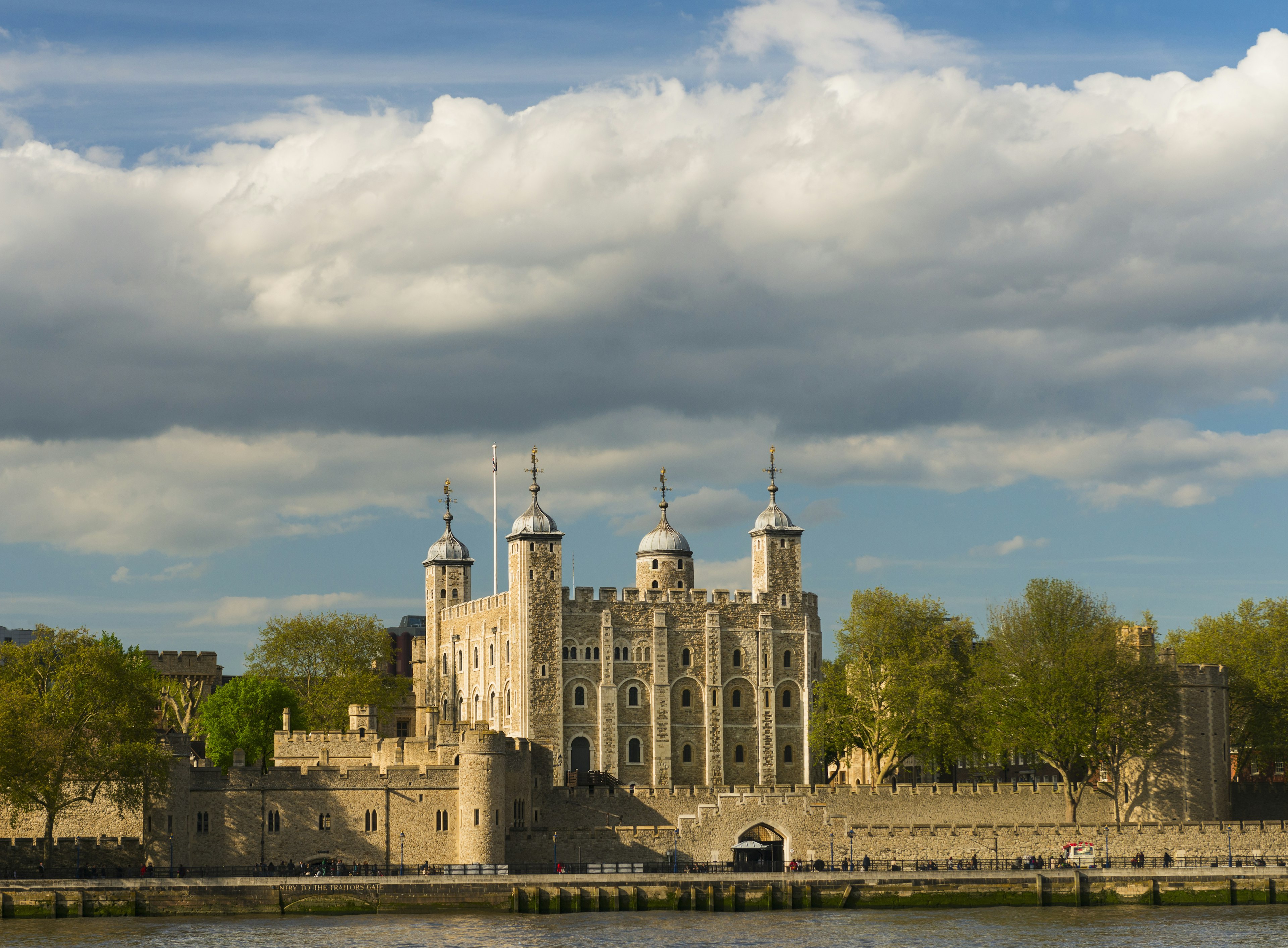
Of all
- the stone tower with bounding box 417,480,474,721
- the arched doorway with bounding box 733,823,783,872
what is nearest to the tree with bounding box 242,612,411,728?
the stone tower with bounding box 417,480,474,721

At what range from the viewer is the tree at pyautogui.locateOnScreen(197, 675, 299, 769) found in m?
90.8

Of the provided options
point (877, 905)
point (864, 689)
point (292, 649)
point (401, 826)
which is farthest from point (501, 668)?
point (877, 905)

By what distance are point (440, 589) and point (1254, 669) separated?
149 ft

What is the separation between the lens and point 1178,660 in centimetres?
8962

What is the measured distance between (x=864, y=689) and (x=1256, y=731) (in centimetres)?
1781

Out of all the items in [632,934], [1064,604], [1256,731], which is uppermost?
[1064,604]

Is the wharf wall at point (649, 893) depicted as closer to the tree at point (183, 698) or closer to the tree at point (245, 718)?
the tree at point (245, 718)

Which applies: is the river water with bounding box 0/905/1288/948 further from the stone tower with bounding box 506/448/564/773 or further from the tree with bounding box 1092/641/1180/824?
the stone tower with bounding box 506/448/564/773

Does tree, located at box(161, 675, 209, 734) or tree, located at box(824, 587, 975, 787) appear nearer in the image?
tree, located at box(824, 587, 975, 787)

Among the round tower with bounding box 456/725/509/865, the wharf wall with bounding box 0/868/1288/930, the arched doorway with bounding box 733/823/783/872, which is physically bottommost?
the wharf wall with bounding box 0/868/1288/930

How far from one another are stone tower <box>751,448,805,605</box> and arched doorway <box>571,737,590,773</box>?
11.6m

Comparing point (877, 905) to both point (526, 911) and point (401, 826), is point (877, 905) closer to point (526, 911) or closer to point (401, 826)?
point (526, 911)

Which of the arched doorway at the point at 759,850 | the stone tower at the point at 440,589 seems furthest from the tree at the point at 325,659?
the arched doorway at the point at 759,850

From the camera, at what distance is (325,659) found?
10331cm
